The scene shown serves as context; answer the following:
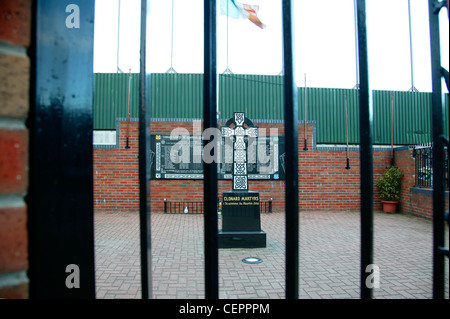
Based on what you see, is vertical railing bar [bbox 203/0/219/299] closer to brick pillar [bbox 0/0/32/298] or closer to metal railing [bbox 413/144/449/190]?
brick pillar [bbox 0/0/32/298]

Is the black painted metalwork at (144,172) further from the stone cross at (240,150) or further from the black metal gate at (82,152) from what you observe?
the stone cross at (240,150)

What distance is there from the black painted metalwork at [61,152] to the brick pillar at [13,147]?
2 cm

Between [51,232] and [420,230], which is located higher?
[51,232]

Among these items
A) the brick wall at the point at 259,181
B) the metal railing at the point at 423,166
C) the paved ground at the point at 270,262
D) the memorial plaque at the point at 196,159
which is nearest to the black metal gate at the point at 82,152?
the paved ground at the point at 270,262

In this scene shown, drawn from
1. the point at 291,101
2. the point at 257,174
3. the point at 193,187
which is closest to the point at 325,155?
the point at 257,174

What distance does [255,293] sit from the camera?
140 inches

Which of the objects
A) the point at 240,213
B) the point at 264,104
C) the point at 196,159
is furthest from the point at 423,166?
the point at 196,159

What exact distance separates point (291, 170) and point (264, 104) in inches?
387

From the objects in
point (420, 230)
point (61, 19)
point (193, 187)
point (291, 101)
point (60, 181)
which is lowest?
point (420, 230)

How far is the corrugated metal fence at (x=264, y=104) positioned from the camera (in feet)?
33.6

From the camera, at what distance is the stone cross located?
21.1 feet
